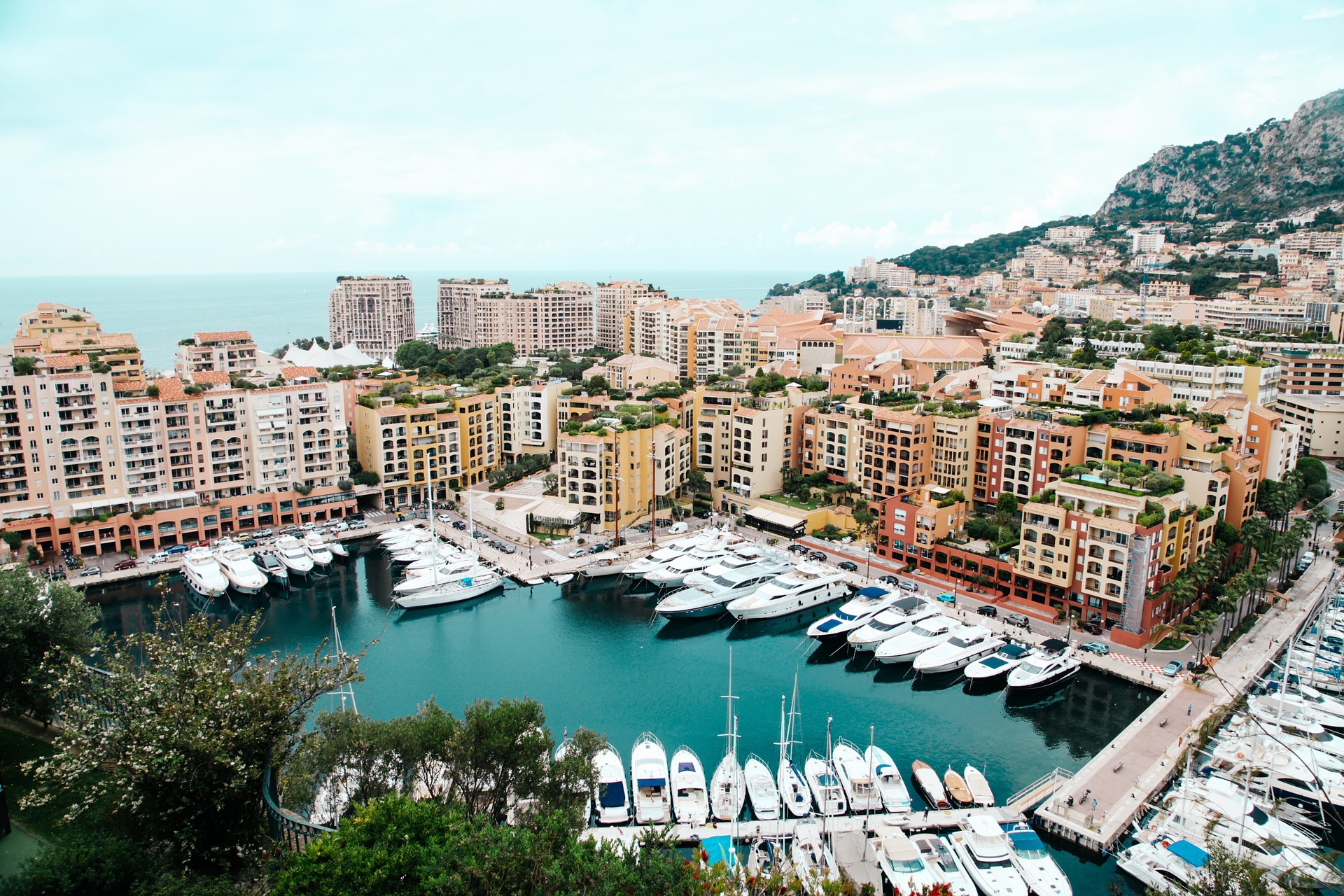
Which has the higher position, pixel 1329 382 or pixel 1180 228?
pixel 1180 228

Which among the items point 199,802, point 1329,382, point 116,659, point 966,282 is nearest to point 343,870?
point 199,802

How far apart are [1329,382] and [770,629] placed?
48.9m

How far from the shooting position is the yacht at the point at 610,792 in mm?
24516

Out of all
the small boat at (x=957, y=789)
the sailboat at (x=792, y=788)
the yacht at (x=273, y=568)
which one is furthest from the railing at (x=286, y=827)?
the yacht at (x=273, y=568)

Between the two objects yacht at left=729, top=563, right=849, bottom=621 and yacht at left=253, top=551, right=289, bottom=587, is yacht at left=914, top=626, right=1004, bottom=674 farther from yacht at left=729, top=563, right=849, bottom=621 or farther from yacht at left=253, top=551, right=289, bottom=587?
yacht at left=253, top=551, right=289, bottom=587

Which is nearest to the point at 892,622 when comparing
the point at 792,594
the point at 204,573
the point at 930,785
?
the point at 792,594

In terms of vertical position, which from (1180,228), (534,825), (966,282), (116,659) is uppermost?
(1180,228)

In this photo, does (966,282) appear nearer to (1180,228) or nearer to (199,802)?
(1180,228)

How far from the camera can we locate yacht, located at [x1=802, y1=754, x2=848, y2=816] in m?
24.8

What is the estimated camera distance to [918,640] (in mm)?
34969

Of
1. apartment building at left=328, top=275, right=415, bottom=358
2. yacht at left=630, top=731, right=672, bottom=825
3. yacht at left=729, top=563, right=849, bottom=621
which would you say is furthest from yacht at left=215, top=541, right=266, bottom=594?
apartment building at left=328, top=275, right=415, bottom=358

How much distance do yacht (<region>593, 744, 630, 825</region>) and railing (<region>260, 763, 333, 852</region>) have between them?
841 cm

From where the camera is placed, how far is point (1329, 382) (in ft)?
198

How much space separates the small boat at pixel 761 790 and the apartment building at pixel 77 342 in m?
41.0
